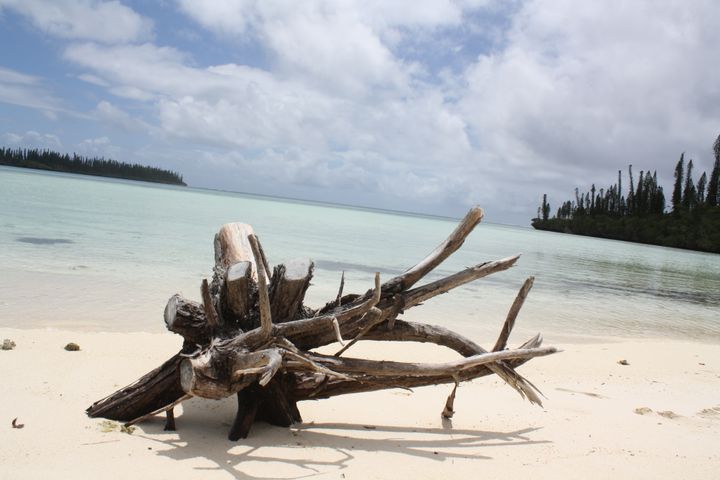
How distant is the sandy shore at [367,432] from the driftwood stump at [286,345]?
0.73ft

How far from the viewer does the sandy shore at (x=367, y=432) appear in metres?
3.29

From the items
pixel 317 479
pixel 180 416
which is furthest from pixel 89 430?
pixel 317 479

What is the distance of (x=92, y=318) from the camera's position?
7.55 m

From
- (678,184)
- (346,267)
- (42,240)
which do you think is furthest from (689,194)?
(42,240)

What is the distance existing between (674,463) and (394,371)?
205cm

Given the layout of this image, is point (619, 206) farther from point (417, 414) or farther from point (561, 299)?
point (417, 414)

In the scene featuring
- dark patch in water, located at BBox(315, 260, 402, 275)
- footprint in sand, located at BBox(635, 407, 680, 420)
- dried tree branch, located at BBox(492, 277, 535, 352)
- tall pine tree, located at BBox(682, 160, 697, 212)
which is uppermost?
tall pine tree, located at BBox(682, 160, 697, 212)

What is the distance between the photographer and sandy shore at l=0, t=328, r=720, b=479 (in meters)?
3.29

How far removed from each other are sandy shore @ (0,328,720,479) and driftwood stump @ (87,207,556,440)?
223 mm

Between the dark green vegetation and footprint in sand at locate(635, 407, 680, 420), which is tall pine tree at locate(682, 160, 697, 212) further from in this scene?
footprint in sand at locate(635, 407, 680, 420)

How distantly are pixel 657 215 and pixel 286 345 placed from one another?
329 ft

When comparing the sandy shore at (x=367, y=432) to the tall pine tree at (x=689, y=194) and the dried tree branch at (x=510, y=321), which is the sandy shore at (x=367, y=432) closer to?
the dried tree branch at (x=510, y=321)

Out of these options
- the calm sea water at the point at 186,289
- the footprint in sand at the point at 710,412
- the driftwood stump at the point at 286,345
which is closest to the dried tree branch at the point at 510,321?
the driftwood stump at the point at 286,345

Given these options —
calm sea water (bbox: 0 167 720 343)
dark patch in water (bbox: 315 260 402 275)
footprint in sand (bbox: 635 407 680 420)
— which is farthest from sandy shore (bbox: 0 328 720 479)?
dark patch in water (bbox: 315 260 402 275)
